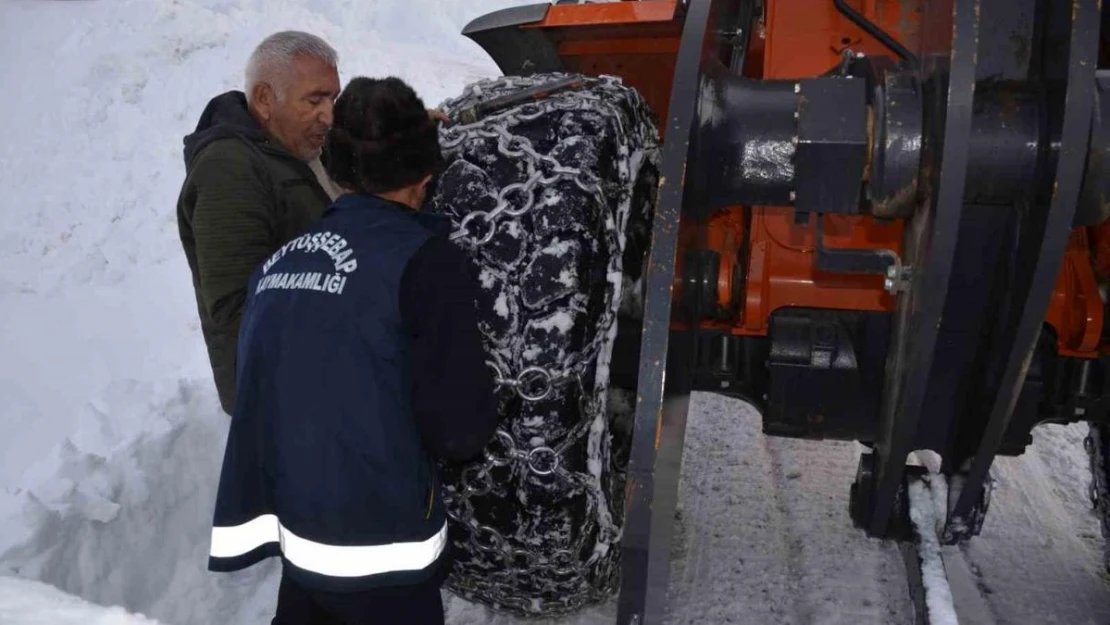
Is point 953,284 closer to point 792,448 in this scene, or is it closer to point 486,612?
point 486,612

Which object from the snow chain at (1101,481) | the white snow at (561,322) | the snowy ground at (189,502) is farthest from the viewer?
the snow chain at (1101,481)

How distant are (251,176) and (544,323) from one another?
3.69 feet

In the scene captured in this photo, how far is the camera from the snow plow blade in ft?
4.88

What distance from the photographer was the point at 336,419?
184 centimetres

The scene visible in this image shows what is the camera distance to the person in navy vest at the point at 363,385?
1.80 metres

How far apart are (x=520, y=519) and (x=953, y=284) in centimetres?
106

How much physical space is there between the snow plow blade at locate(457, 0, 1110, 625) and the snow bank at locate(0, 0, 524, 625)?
1.79m

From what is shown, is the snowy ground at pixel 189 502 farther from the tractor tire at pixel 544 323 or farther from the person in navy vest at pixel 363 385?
the tractor tire at pixel 544 323

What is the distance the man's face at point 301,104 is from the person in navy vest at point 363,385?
0.74m

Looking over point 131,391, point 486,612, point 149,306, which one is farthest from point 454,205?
point 149,306

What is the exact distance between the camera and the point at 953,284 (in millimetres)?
1812

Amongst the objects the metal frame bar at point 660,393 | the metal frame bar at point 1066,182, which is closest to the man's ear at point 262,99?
the metal frame bar at point 660,393

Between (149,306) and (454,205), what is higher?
(454,205)

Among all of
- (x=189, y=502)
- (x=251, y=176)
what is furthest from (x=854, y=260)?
(x=189, y=502)
